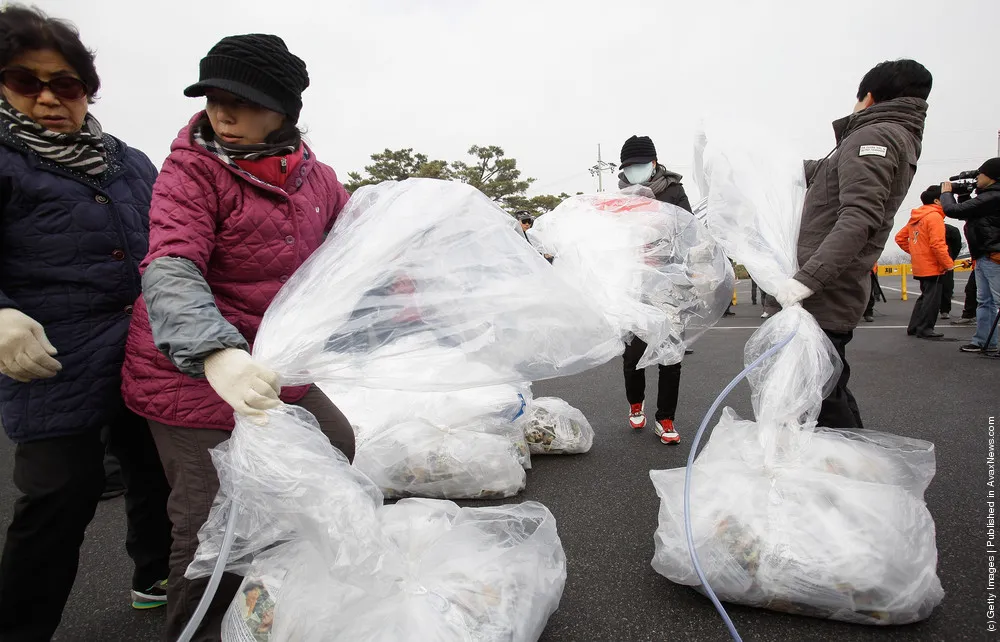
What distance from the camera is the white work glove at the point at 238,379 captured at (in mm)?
982

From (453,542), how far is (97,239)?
1237mm

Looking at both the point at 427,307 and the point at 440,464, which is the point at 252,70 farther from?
the point at 440,464

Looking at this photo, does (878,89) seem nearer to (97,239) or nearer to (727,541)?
(727,541)

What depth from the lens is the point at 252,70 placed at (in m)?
1.15

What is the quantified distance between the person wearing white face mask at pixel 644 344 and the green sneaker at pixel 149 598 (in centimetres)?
227

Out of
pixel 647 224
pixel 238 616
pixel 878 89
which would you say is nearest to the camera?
pixel 238 616

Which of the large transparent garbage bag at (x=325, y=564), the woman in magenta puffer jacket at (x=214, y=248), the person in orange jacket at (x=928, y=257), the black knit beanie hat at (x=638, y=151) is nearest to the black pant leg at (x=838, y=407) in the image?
the large transparent garbage bag at (x=325, y=564)

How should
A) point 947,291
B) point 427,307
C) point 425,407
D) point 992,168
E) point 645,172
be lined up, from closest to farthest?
point 427,307 → point 425,407 → point 645,172 → point 992,168 → point 947,291

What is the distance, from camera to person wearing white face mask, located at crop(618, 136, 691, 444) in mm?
2809

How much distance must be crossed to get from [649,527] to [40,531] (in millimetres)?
1865

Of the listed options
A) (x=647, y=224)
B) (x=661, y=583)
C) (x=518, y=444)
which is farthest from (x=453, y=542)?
(x=647, y=224)

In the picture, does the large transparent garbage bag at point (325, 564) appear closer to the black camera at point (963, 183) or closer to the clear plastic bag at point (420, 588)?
the clear plastic bag at point (420, 588)

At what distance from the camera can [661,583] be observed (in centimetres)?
165

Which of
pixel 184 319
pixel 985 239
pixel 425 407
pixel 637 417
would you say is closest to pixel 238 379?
pixel 184 319
